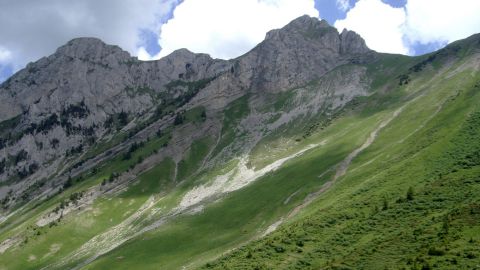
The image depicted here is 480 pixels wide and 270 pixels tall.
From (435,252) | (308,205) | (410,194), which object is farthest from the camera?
(308,205)

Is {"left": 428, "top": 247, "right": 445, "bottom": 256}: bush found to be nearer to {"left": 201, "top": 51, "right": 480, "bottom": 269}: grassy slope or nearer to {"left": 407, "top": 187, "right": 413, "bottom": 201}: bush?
{"left": 201, "top": 51, "right": 480, "bottom": 269}: grassy slope

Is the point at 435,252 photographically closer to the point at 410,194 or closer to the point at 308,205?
the point at 410,194

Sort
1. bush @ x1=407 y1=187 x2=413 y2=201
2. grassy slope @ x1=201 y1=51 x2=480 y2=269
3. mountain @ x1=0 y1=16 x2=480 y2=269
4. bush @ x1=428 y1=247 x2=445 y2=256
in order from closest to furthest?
bush @ x1=428 y1=247 x2=445 y2=256 → grassy slope @ x1=201 y1=51 x2=480 y2=269 → mountain @ x1=0 y1=16 x2=480 y2=269 → bush @ x1=407 y1=187 x2=413 y2=201

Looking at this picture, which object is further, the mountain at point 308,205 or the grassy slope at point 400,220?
the mountain at point 308,205

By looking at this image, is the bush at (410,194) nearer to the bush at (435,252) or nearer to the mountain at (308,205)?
the mountain at (308,205)

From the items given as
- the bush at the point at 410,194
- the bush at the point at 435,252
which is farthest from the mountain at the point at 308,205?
the bush at the point at 410,194

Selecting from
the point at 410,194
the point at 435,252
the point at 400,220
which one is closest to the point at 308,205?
the point at 410,194

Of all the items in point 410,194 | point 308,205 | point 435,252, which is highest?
point 308,205

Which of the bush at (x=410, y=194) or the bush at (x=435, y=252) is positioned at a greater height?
the bush at (x=410, y=194)

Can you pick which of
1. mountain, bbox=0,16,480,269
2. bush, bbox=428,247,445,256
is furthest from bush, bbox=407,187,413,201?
bush, bbox=428,247,445,256

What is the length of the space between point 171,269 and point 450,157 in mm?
55255

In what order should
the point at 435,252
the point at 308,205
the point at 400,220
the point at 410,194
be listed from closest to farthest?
1. the point at 435,252
2. the point at 400,220
3. the point at 410,194
4. the point at 308,205

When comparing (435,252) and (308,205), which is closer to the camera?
(435,252)

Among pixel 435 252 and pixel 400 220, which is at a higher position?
pixel 400 220
